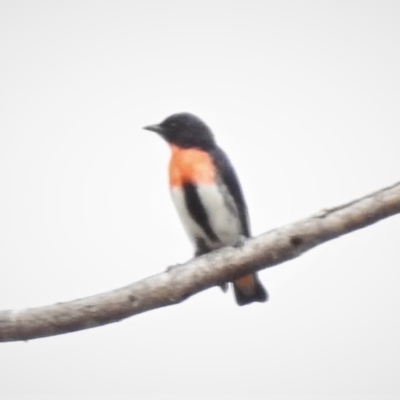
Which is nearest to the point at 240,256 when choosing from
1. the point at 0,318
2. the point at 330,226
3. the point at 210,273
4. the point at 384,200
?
the point at 210,273

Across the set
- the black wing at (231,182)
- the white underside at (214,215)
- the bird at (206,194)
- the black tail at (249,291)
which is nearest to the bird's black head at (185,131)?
the bird at (206,194)

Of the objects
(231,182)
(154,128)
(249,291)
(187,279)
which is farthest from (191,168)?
(187,279)

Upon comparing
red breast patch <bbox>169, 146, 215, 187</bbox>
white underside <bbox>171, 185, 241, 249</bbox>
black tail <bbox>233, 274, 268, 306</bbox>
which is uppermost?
red breast patch <bbox>169, 146, 215, 187</bbox>

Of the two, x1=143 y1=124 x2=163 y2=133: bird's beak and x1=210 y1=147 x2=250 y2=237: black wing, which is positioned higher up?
x1=143 y1=124 x2=163 y2=133: bird's beak

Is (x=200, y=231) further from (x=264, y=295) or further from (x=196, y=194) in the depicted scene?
(x=264, y=295)

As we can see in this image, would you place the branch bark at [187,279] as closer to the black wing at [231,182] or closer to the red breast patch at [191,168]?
the red breast patch at [191,168]

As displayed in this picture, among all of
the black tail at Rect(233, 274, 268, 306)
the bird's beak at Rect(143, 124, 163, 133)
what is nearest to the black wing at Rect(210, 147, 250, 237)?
the black tail at Rect(233, 274, 268, 306)

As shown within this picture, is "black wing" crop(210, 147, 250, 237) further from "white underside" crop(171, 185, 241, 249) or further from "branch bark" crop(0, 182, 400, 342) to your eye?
"branch bark" crop(0, 182, 400, 342)

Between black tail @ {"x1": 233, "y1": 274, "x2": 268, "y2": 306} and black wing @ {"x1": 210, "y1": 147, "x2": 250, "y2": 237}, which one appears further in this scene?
black tail @ {"x1": 233, "y1": 274, "x2": 268, "y2": 306}
